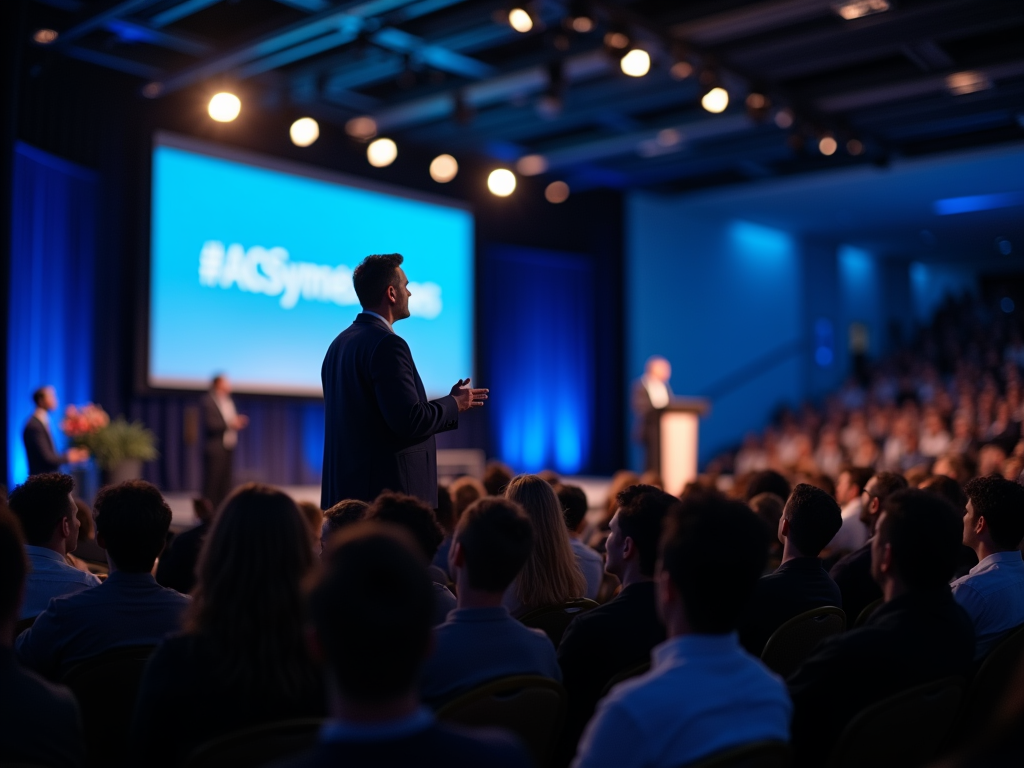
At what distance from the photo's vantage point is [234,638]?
1509 mm

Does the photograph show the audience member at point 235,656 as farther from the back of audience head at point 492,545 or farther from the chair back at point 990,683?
the chair back at point 990,683

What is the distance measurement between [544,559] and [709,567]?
115cm

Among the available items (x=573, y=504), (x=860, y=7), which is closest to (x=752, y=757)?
(x=573, y=504)

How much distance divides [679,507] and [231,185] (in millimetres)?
7946

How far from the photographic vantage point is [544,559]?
2605 millimetres

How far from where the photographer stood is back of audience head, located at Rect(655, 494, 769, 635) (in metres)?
1.48

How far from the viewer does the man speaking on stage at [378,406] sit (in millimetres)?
2934

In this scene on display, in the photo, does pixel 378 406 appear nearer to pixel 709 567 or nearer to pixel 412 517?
pixel 412 517

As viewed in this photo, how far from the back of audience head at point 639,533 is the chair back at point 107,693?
3.36ft

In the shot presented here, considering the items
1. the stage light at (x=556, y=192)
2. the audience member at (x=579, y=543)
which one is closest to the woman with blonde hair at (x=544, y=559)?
the audience member at (x=579, y=543)

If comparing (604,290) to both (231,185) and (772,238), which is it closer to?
(772,238)

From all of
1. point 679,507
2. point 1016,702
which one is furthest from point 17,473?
point 1016,702

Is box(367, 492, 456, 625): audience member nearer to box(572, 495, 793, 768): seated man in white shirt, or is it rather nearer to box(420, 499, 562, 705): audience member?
box(420, 499, 562, 705): audience member

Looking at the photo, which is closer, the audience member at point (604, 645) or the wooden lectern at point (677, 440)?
the audience member at point (604, 645)
